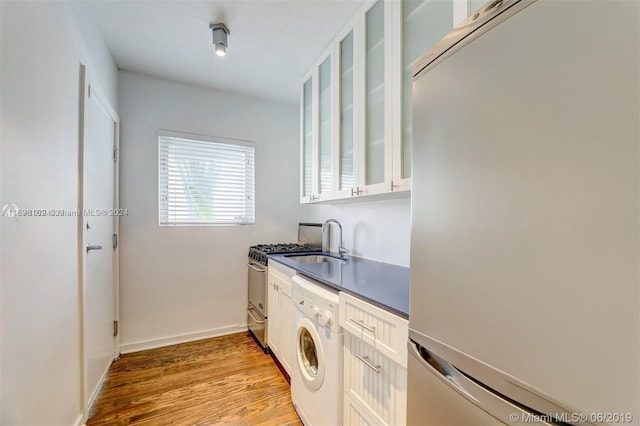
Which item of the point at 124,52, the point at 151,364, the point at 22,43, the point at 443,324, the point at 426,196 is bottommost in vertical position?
the point at 151,364

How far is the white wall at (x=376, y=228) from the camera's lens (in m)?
1.84

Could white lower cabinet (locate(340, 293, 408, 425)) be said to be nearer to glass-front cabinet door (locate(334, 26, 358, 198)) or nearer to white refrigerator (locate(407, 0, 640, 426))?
white refrigerator (locate(407, 0, 640, 426))

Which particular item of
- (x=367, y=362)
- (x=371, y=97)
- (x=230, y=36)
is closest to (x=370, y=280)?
(x=367, y=362)

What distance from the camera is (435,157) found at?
750 mm

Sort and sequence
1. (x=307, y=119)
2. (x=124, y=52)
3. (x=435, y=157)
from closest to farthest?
(x=435, y=157)
(x=124, y=52)
(x=307, y=119)

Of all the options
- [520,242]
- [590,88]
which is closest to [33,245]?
[520,242]

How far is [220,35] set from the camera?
1846 mm

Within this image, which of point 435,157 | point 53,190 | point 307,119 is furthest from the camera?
point 307,119

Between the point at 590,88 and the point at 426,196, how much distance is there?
0.39m

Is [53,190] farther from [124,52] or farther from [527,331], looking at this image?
[527,331]

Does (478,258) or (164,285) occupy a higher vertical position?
(478,258)

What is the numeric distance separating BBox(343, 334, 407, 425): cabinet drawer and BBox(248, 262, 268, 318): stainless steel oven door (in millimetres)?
1284

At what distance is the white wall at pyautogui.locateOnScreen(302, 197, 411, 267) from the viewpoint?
1843 millimetres

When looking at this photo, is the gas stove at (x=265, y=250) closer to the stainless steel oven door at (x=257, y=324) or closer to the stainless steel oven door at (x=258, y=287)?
the stainless steel oven door at (x=258, y=287)
